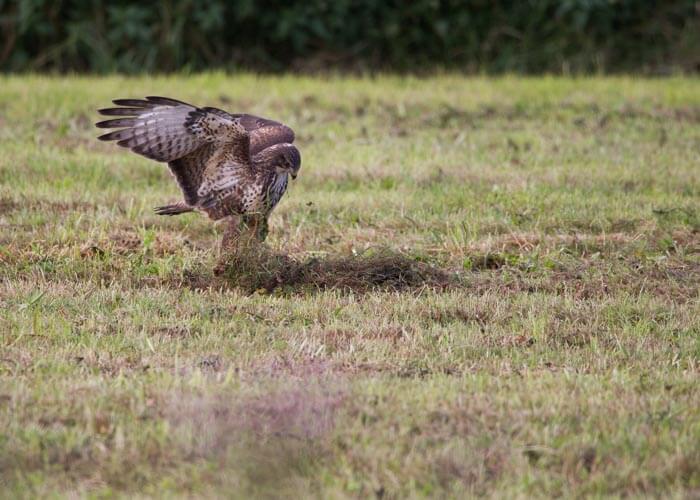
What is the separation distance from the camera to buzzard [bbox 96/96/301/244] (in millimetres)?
6289

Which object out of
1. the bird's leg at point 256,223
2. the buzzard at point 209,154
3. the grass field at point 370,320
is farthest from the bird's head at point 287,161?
the grass field at point 370,320

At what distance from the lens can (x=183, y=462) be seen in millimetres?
3957

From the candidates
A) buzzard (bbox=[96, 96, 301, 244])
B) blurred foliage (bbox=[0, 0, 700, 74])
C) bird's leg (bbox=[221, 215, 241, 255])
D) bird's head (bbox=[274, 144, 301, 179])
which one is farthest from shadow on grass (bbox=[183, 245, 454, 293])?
blurred foliage (bbox=[0, 0, 700, 74])

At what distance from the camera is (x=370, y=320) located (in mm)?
5719

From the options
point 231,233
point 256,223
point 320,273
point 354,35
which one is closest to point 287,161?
point 256,223

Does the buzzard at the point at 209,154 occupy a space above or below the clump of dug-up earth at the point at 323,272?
above

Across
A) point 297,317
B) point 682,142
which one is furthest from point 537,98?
point 297,317

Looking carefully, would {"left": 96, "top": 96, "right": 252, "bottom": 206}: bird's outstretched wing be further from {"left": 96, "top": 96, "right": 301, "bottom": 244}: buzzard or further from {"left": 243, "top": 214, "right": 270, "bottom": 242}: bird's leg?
{"left": 243, "top": 214, "right": 270, "bottom": 242}: bird's leg

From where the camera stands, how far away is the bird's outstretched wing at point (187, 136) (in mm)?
6277

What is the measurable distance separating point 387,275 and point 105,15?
392 inches

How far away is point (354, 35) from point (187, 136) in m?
9.96

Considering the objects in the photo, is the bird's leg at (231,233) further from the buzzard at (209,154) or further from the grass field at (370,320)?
the grass field at (370,320)

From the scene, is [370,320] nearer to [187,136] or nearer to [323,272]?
[323,272]

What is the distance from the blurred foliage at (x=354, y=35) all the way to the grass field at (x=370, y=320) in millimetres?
4235
